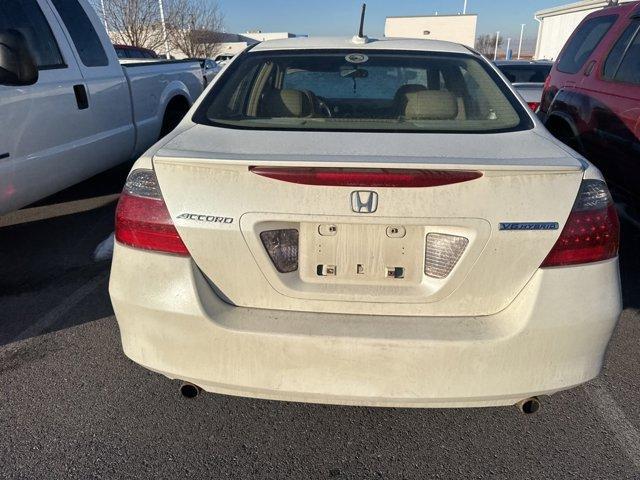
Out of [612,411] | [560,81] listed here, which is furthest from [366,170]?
[560,81]

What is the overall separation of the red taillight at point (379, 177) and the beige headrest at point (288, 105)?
939 millimetres

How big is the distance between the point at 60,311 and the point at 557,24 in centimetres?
3174

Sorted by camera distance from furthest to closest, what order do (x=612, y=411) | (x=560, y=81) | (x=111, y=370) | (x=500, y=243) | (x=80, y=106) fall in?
(x=560, y=81) < (x=80, y=106) < (x=111, y=370) < (x=612, y=411) < (x=500, y=243)

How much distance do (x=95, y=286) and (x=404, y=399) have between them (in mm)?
2599

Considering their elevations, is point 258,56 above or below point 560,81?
above

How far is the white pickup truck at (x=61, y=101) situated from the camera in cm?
350

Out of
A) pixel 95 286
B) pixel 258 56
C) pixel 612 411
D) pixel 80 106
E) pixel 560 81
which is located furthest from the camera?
pixel 560 81

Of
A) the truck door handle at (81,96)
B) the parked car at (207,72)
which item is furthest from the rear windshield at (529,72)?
the truck door handle at (81,96)

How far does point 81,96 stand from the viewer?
4332mm

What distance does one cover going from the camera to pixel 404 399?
6.16ft

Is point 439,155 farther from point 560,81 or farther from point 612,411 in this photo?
point 560,81

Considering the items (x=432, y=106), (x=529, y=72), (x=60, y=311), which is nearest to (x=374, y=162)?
(x=432, y=106)

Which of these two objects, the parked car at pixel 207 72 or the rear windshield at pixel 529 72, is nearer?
the parked car at pixel 207 72

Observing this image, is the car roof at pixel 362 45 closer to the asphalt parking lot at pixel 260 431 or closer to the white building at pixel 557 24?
the asphalt parking lot at pixel 260 431
